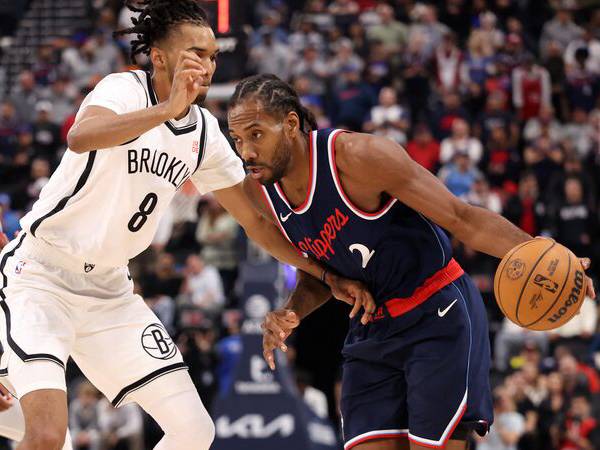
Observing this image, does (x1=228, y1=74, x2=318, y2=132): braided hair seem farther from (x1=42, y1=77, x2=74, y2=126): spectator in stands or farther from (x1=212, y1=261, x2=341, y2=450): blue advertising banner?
A: (x1=42, y1=77, x2=74, y2=126): spectator in stands

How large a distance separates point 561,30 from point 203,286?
7.74 meters

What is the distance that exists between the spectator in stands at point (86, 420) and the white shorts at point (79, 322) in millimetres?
6164

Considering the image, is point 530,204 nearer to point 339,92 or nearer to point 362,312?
point 339,92

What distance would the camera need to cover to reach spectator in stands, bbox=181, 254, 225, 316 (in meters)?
12.6

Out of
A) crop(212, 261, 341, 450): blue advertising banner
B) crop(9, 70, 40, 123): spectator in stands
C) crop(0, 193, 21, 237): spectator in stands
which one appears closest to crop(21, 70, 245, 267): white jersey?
crop(212, 261, 341, 450): blue advertising banner

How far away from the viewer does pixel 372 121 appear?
14828 mm

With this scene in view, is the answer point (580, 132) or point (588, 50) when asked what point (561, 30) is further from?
point (580, 132)

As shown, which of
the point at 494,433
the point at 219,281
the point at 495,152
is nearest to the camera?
the point at 494,433

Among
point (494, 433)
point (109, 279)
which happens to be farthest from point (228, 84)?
point (109, 279)

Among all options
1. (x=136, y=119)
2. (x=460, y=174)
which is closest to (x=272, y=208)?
(x=136, y=119)

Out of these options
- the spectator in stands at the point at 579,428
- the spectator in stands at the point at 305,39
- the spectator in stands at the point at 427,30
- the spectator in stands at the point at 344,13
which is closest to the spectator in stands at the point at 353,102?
the spectator in stands at the point at 305,39

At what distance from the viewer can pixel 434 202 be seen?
450 centimetres

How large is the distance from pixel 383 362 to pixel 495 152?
9.87 m

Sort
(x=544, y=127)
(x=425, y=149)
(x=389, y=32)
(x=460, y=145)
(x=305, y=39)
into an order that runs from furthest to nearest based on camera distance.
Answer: (x=305, y=39) → (x=389, y=32) → (x=544, y=127) → (x=425, y=149) → (x=460, y=145)
